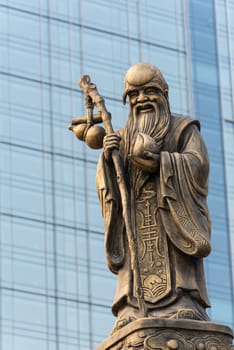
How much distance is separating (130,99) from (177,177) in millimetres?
1172

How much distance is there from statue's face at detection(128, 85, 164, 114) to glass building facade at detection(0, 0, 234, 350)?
36.3 meters

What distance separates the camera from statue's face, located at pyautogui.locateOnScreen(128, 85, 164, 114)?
A: 71.1 ft

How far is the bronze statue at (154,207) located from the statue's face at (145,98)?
0.01 m

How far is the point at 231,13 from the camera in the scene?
7181 cm

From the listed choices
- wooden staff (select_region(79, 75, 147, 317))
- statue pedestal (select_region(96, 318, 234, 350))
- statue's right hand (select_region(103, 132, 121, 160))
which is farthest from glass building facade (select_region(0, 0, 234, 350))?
statue pedestal (select_region(96, 318, 234, 350))

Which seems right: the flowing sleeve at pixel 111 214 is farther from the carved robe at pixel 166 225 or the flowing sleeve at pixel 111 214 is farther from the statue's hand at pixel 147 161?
the statue's hand at pixel 147 161

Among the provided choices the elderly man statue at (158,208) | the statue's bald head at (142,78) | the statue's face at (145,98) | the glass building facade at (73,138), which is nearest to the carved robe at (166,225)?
the elderly man statue at (158,208)

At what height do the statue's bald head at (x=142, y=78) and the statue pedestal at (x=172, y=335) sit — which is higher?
the statue's bald head at (x=142, y=78)

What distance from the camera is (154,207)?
21234 mm

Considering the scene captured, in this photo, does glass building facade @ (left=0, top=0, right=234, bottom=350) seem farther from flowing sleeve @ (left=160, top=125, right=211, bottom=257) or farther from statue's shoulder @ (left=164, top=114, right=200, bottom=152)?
flowing sleeve @ (left=160, top=125, right=211, bottom=257)

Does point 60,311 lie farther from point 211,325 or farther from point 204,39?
point 211,325

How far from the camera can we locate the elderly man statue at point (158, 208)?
68.3ft

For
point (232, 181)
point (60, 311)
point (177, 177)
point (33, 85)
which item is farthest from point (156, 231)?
point (232, 181)

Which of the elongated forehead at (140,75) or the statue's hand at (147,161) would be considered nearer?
the statue's hand at (147,161)
